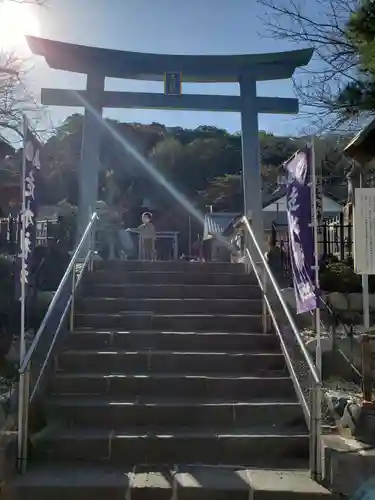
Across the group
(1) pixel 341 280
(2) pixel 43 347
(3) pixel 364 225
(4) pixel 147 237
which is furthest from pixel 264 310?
(4) pixel 147 237

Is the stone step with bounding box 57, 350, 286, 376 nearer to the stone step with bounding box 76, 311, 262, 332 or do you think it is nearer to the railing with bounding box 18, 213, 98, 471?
the railing with bounding box 18, 213, 98, 471

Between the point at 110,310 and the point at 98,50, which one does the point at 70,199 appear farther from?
the point at 110,310

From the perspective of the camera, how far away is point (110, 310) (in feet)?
26.1

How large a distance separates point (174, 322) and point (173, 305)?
0.56 m

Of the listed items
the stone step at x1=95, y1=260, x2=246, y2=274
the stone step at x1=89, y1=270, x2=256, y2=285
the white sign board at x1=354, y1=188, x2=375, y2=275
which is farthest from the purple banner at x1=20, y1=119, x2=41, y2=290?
the stone step at x1=95, y1=260, x2=246, y2=274

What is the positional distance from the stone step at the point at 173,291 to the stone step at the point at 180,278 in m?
0.35

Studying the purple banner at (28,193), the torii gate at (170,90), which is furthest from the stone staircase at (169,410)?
the torii gate at (170,90)

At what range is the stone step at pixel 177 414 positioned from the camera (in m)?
5.55

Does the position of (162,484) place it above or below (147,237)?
below

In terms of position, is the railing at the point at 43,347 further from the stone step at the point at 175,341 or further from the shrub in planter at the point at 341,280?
the shrub in planter at the point at 341,280

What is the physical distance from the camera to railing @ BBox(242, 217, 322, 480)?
15.8ft

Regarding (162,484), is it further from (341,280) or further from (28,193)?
(341,280)

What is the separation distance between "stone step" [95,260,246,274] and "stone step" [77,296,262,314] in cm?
129

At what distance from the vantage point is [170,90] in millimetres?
12570
